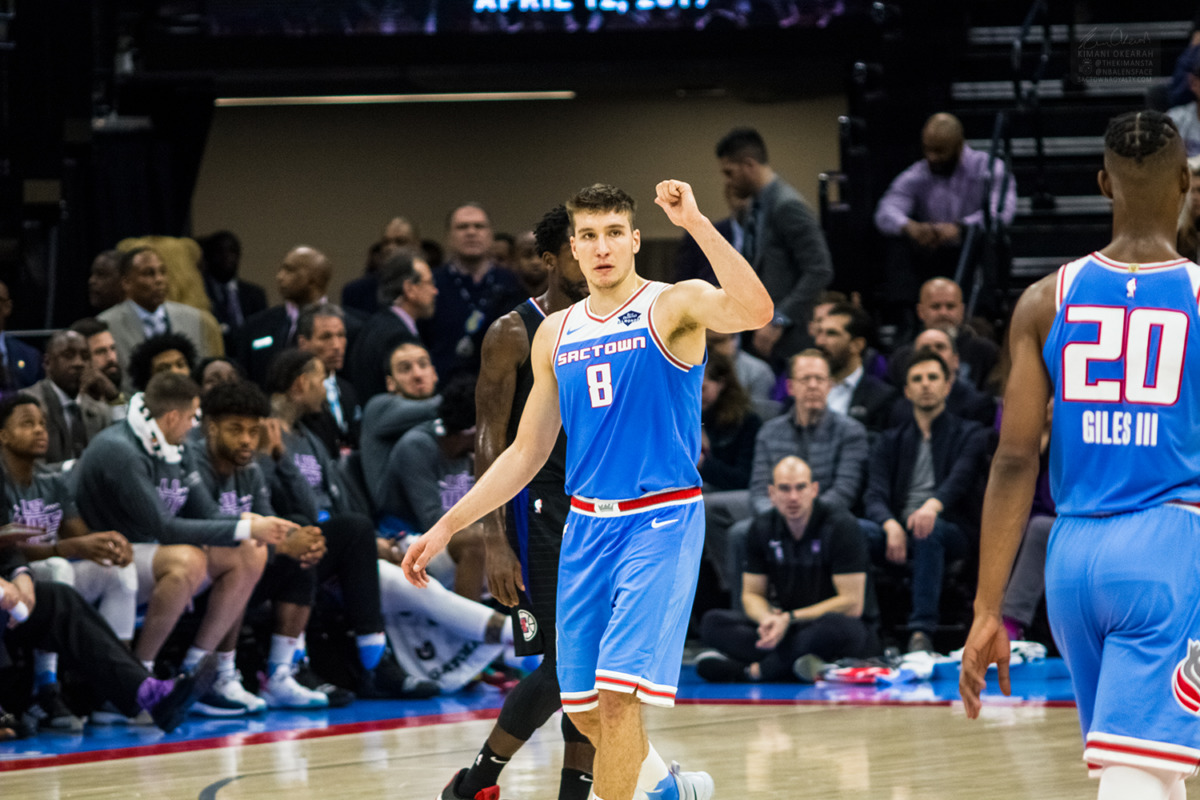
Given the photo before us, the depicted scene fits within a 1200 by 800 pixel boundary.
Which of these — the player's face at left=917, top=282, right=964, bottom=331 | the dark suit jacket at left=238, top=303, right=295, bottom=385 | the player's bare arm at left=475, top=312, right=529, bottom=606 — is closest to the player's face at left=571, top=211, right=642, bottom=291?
the player's bare arm at left=475, top=312, right=529, bottom=606

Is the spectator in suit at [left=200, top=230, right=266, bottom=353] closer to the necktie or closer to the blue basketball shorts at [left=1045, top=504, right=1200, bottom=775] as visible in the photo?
the necktie

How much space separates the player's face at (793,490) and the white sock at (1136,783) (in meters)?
5.13

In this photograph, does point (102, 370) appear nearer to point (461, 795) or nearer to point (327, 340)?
point (327, 340)

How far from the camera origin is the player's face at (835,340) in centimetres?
938

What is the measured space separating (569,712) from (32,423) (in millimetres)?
3961

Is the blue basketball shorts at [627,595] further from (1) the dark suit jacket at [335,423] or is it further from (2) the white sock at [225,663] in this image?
(1) the dark suit jacket at [335,423]

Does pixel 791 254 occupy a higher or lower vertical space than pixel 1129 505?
higher

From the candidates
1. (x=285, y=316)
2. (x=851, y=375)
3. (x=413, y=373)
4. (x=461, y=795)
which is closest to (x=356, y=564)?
(x=413, y=373)

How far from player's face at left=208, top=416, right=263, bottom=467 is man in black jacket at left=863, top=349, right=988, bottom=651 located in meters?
3.28

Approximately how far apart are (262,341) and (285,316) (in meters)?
0.20

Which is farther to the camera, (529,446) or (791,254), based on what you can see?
(791,254)

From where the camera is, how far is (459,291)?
10.3m

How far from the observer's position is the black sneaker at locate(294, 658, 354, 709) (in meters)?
8.02

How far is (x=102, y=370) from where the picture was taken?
8.58m
